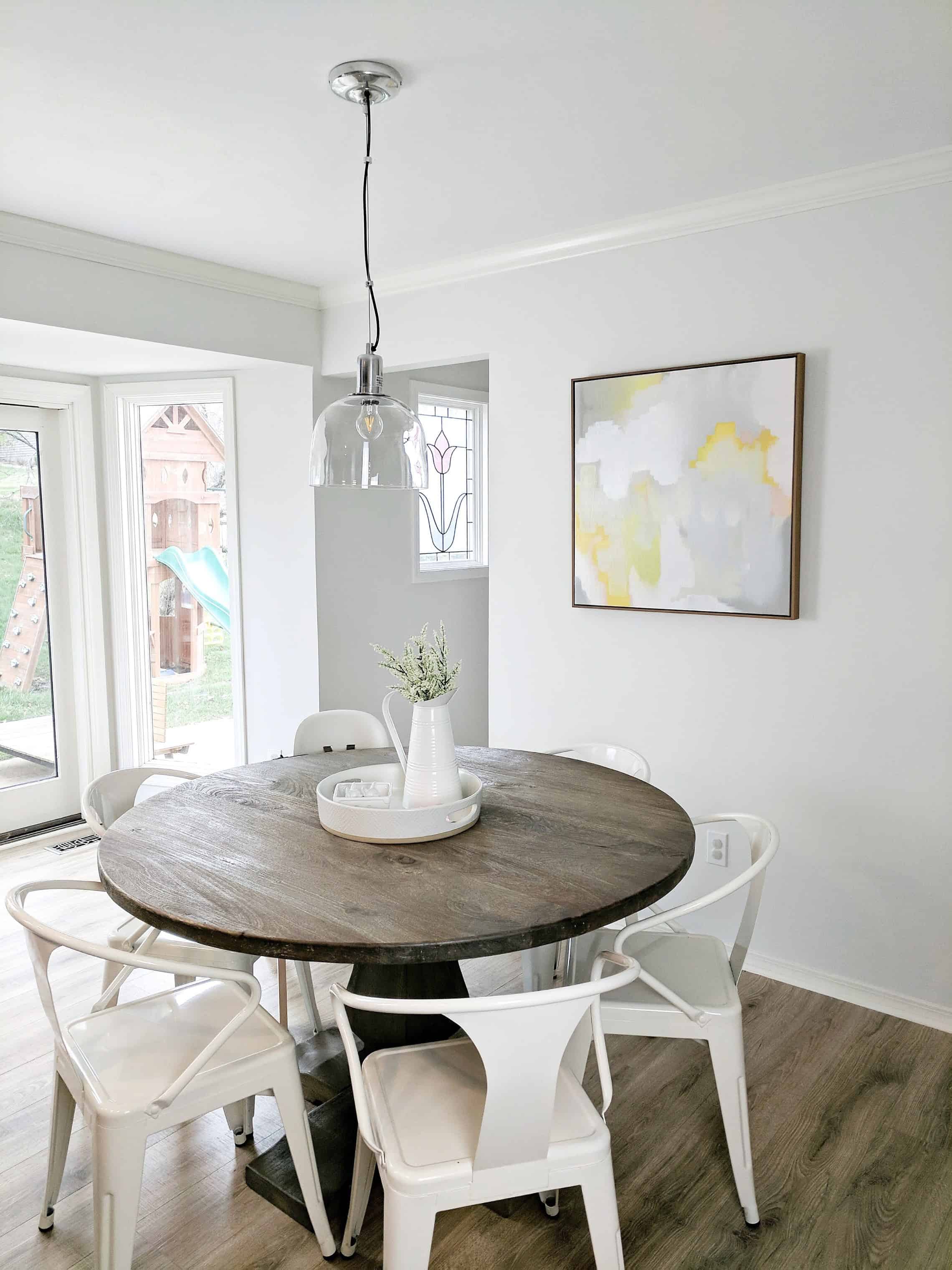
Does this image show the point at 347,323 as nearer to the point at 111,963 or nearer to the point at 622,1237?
the point at 111,963

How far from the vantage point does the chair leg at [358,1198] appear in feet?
6.21

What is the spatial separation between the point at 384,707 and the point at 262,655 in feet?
7.84

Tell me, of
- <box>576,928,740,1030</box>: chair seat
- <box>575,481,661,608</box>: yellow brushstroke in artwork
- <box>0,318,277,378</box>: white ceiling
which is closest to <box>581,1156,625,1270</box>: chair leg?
<box>576,928,740,1030</box>: chair seat

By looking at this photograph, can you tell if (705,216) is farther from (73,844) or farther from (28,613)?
(73,844)

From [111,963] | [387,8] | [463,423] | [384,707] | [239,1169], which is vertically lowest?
[239,1169]

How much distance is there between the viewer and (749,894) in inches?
85.7

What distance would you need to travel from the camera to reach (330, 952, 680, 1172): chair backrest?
139cm

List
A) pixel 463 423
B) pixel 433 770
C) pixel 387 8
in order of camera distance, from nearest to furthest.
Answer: pixel 387 8, pixel 433 770, pixel 463 423

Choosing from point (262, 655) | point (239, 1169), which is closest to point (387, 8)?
point (239, 1169)

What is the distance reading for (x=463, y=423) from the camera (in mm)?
5141

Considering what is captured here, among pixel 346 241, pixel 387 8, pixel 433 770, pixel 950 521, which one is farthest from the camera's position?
pixel 346 241

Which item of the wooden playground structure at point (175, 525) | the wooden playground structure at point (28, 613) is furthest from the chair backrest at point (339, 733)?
the wooden playground structure at point (28, 613)

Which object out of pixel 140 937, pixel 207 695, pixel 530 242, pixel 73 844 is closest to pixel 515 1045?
pixel 140 937

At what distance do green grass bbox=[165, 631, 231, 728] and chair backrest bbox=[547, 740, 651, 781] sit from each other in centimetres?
231
